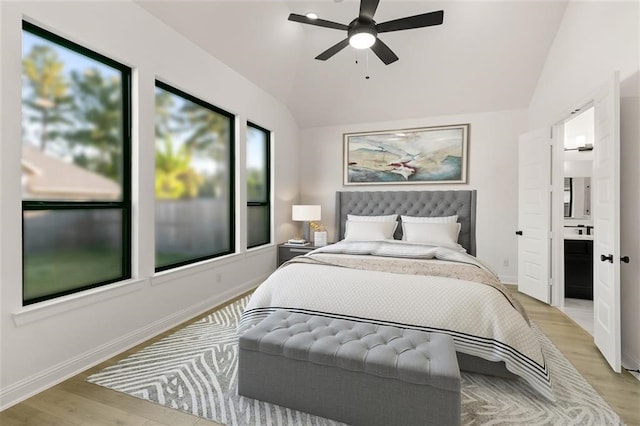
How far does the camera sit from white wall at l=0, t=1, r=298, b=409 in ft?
6.48

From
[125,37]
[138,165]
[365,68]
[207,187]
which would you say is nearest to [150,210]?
[138,165]

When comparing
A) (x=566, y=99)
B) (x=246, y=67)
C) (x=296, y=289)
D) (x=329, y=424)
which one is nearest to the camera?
(x=329, y=424)

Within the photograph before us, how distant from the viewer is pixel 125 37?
8.89ft

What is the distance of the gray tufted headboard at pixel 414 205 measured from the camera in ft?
15.8

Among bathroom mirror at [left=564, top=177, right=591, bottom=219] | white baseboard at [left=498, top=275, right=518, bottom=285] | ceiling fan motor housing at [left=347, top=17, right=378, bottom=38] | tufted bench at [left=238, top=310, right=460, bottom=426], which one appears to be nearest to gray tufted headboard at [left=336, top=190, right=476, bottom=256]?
white baseboard at [left=498, top=275, right=518, bottom=285]

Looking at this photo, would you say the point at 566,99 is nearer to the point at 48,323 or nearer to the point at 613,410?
the point at 613,410

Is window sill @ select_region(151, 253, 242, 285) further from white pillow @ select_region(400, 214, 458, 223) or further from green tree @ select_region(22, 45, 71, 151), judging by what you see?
white pillow @ select_region(400, 214, 458, 223)

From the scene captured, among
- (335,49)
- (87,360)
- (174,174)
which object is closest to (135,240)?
(174,174)

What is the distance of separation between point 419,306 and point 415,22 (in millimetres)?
2353

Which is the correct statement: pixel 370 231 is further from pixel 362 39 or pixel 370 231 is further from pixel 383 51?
pixel 362 39

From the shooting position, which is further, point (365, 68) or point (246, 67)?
point (365, 68)

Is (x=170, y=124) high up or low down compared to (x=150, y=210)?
up

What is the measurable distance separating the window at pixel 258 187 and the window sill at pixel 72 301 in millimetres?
2030

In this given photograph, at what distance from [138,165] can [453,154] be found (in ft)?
14.3
